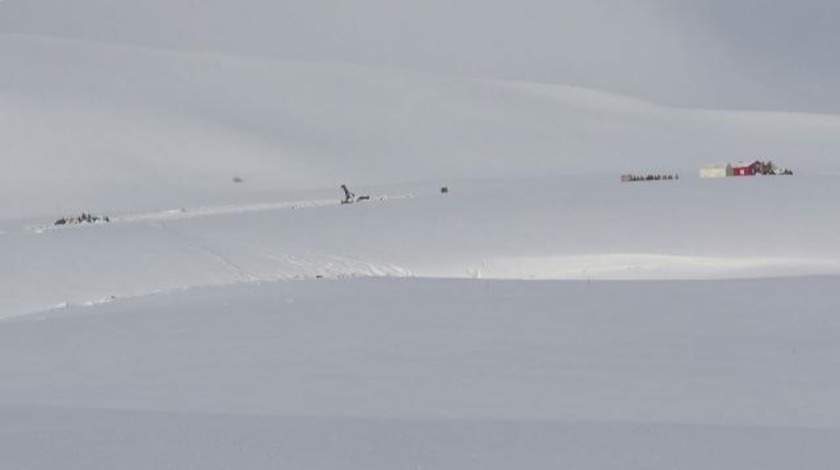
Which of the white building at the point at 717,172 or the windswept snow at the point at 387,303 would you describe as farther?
the white building at the point at 717,172

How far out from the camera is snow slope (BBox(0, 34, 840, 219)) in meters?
31.8

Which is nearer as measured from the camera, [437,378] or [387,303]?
[437,378]

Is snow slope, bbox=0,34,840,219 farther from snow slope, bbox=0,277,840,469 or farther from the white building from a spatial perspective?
snow slope, bbox=0,277,840,469

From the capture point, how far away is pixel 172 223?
20734mm

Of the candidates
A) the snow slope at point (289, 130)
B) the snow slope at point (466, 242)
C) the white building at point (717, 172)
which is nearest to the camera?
the snow slope at point (466, 242)

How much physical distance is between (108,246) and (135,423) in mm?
9789

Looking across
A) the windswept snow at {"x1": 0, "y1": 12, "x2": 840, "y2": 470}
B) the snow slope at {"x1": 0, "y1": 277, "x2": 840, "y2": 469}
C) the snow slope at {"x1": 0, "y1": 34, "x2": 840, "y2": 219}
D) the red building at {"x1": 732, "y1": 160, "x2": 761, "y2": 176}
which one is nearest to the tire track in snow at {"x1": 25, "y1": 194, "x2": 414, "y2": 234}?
the windswept snow at {"x1": 0, "y1": 12, "x2": 840, "y2": 470}

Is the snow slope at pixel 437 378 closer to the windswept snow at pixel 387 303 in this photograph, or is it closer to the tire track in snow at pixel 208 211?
the windswept snow at pixel 387 303

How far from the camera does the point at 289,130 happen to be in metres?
36.5

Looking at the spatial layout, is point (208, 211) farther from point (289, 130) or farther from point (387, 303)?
point (289, 130)

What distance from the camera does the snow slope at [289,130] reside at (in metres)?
31.8

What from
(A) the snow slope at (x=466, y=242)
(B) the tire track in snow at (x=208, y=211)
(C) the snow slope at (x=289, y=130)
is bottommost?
(A) the snow slope at (x=466, y=242)

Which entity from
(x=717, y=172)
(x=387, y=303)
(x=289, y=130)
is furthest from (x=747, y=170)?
(x=387, y=303)

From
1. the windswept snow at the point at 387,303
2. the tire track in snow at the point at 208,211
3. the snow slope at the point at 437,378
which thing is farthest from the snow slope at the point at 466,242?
the snow slope at the point at 437,378
